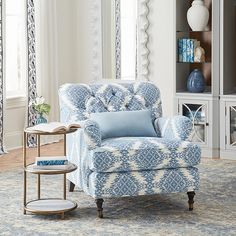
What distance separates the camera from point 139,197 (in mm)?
4965

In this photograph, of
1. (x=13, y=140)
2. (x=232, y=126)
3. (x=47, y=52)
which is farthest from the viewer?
(x=47, y=52)

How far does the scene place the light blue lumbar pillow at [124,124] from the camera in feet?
15.7

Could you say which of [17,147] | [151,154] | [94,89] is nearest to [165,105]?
[17,147]

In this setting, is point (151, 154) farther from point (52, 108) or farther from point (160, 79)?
point (52, 108)

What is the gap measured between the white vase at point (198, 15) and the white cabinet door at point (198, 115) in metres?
0.80

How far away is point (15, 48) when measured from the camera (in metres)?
7.50

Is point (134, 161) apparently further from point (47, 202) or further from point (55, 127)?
point (47, 202)

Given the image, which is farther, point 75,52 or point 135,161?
point 75,52

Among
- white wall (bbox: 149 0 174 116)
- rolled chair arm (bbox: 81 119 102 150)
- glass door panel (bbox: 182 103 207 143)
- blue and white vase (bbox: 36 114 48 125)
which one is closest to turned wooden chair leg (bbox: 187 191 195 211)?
rolled chair arm (bbox: 81 119 102 150)

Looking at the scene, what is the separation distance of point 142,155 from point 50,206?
2.48ft

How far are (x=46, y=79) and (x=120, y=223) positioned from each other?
3.71 meters

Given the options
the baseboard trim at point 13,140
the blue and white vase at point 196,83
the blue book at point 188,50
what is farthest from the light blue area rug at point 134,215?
the baseboard trim at point 13,140

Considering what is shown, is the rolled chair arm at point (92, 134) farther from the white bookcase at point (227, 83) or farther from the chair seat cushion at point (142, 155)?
the white bookcase at point (227, 83)

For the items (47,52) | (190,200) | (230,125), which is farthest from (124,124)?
(47,52)
